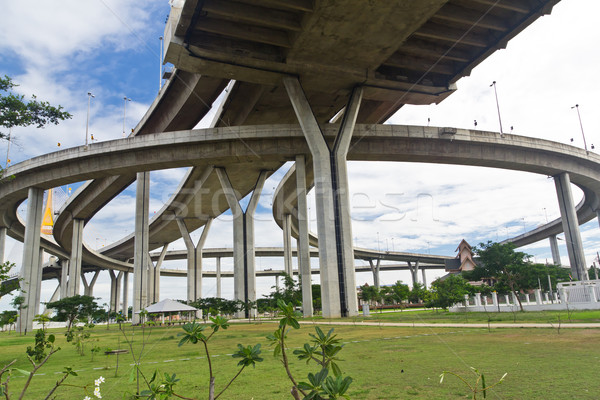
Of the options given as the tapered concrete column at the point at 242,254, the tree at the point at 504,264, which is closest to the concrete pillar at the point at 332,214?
the tree at the point at 504,264

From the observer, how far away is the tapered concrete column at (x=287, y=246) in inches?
2210

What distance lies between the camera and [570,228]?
140ft

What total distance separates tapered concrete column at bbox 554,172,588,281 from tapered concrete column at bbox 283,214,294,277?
30.8 meters

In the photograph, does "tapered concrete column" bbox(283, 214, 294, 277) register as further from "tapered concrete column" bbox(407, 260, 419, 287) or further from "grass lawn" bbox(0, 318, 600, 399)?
"tapered concrete column" bbox(407, 260, 419, 287)

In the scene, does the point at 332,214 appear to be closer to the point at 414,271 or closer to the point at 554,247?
the point at 554,247

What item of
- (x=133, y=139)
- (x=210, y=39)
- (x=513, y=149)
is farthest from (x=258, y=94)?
(x=513, y=149)

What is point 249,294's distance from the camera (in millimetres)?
42812

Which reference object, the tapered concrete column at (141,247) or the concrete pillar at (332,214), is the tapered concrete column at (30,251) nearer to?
the tapered concrete column at (141,247)

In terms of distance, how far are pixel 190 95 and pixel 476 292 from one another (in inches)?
1213

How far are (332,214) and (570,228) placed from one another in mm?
29122

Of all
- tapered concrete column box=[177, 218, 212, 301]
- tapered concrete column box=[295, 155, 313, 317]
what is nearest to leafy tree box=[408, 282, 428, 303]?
tapered concrete column box=[295, 155, 313, 317]

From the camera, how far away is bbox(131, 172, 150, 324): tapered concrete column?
43.6m

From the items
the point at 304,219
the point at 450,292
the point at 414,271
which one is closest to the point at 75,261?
the point at 304,219

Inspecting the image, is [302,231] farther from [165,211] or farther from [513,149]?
[165,211]
